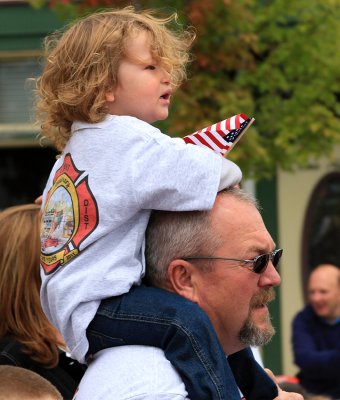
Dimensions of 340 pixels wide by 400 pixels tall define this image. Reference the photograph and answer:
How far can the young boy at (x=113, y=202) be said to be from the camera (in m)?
2.39

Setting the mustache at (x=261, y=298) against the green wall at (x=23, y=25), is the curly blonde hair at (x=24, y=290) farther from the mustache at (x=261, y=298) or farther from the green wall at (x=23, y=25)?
the green wall at (x=23, y=25)

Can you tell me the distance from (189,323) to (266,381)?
49cm

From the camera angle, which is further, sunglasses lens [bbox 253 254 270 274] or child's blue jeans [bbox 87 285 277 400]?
sunglasses lens [bbox 253 254 270 274]

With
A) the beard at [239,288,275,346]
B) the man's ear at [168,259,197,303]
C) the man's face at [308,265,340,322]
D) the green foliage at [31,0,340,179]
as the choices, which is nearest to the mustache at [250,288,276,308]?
the beard at [239,288,275,346]

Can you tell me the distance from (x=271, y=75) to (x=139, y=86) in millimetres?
5646

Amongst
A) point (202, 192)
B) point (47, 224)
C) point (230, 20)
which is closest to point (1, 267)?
point (47, 224)

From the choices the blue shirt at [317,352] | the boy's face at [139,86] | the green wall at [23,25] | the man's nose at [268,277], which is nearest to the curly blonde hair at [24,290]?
the boy's face at [139,86]

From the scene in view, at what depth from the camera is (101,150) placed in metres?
2.50

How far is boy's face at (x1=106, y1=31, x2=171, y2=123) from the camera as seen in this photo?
2.64 m

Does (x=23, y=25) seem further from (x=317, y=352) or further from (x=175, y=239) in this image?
(x=175, y=239)

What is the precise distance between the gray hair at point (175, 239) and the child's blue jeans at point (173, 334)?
3.1 inches

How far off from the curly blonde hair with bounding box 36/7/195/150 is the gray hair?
1.03ft

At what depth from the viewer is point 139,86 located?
8.75 ft

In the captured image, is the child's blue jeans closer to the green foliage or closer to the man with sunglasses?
the man with sunglasses
